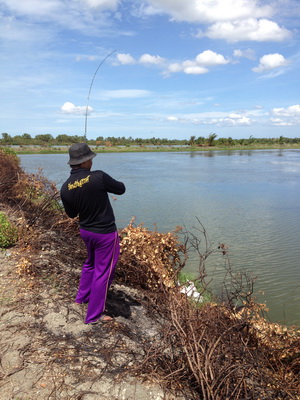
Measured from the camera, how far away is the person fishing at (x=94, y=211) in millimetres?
3379

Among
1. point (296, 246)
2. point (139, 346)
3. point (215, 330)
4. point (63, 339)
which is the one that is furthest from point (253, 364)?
point (296, 246)

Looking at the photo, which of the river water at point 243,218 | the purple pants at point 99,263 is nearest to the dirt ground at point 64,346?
the purple pants at point 99,263

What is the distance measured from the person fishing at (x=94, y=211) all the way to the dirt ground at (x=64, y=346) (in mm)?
309

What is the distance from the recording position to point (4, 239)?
17.9ft

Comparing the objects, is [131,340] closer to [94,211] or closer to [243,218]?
[94,211]

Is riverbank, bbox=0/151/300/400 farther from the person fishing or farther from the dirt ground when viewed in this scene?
the person fishing

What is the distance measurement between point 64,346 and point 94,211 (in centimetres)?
131

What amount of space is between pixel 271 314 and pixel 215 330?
9.51ft

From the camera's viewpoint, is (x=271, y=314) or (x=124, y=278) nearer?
(x=124, y=278)

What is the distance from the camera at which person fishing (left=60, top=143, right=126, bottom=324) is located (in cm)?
338

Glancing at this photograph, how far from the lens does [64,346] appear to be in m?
3.20

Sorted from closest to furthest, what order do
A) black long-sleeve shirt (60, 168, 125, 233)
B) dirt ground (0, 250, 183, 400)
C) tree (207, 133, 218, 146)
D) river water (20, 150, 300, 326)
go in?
dirt ground (0, 250, 183, 400)
black long-sleeve shirt (60, 168, 125, 233)
river water (20, 150, 300, 326)
tree (207, 133, 218, 146)

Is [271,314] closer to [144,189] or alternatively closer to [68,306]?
[68,306]

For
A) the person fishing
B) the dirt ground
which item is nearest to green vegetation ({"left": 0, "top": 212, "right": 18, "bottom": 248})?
the dirt ground
